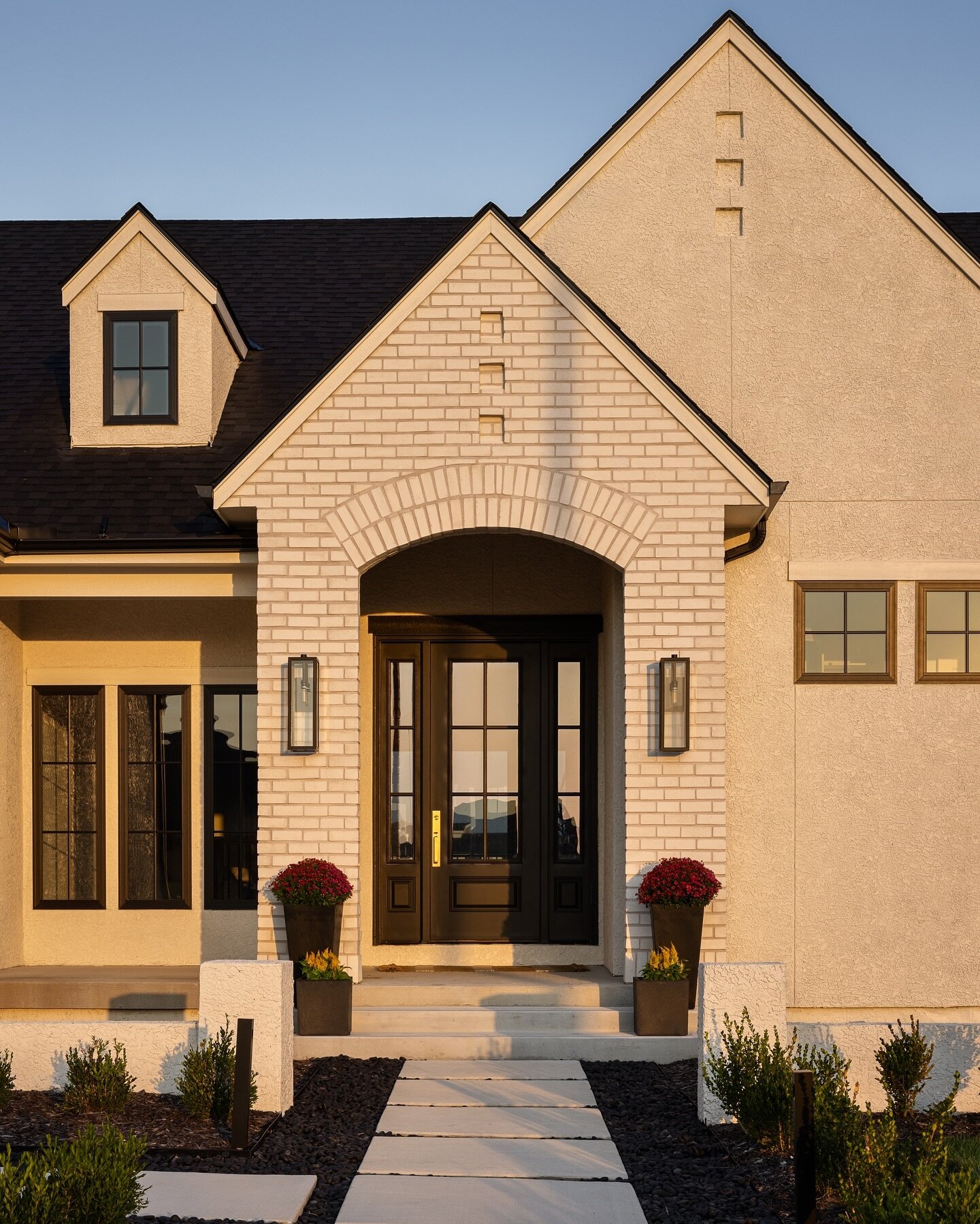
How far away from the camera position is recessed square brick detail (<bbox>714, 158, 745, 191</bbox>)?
10602mm

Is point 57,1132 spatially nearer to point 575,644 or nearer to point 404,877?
point 404,877

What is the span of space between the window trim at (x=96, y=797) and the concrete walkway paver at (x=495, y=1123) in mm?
4698

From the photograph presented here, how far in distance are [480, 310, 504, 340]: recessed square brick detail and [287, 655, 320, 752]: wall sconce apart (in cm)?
268

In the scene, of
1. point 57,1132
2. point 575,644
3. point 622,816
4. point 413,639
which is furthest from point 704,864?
point 57,1132

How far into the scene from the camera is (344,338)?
41.5 feet

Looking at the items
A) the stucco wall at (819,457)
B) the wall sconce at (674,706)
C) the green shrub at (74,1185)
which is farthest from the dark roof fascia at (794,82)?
the green shrub at (74,1185)

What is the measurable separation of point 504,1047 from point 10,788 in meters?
4.69

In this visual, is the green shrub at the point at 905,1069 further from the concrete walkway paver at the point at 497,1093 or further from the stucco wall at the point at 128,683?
the stucco wall at the point at 128,683

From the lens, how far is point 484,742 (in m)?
11.0

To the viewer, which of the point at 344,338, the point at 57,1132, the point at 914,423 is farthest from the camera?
the point at 344,338

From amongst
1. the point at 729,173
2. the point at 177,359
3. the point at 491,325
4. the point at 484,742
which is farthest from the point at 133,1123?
the point at 729,173

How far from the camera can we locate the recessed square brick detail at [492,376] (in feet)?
31.3

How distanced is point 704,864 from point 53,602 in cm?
587

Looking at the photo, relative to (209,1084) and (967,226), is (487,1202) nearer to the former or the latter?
(209,1084)
